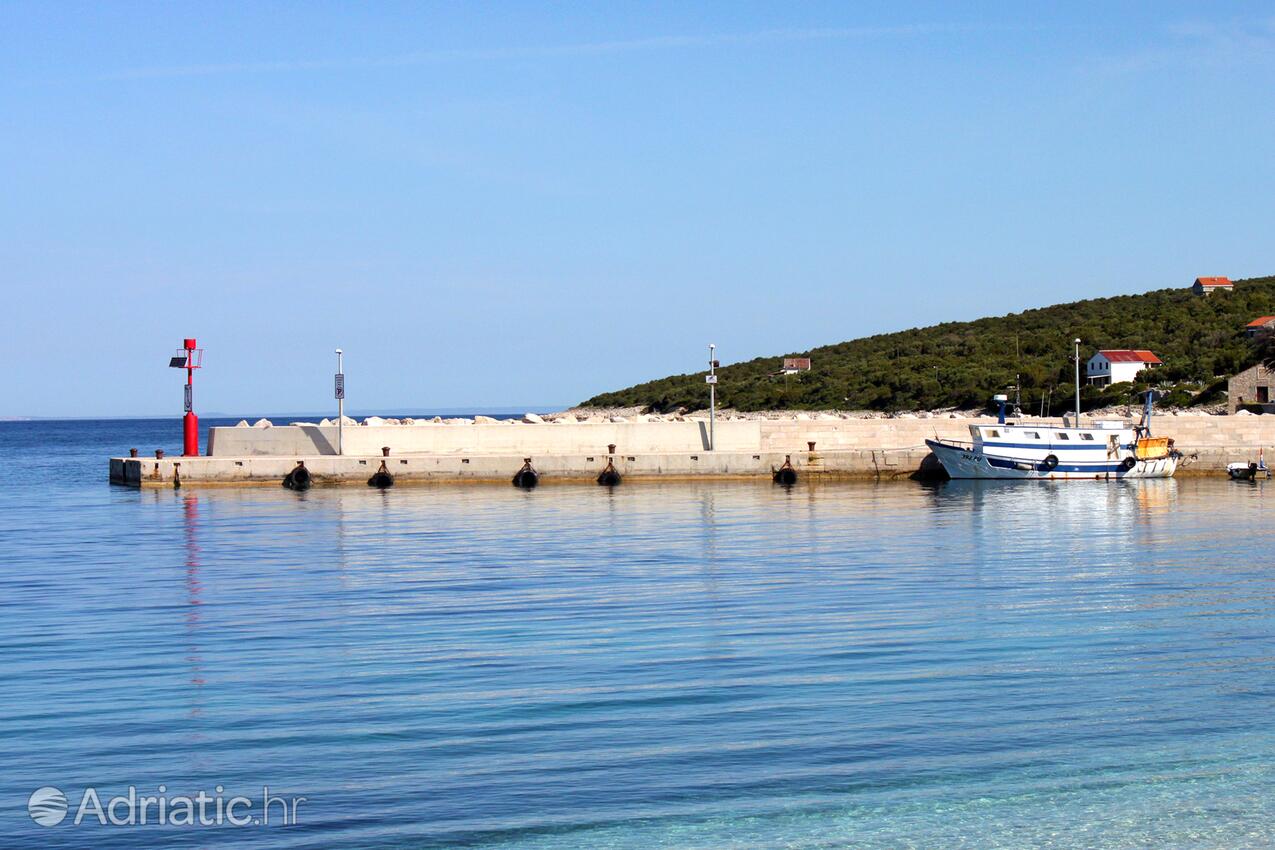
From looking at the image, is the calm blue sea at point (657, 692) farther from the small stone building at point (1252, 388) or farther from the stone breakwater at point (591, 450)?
the small stone building at point (1252, 388)

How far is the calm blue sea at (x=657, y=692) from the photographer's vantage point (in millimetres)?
8047

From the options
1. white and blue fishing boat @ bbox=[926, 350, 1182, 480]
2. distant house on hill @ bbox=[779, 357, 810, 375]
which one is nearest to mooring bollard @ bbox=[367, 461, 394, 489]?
white and blue fishing boat @ bbox=[926, 350, 1182, 480]

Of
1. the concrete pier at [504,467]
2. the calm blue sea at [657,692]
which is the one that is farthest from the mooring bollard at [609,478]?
the calm blue sea at [657,692]

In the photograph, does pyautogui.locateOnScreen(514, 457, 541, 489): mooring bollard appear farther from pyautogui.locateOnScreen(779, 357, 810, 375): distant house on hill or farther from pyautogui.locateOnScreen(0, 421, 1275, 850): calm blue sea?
pyautogui.locateOnScreen(779, 357, 810, 375): distant house on hill

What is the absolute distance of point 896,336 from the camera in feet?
389

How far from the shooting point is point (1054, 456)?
4284cm

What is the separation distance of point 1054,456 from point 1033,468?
0.78 m

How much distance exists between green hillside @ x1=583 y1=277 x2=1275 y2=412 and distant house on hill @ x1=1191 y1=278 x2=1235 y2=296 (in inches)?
45.4

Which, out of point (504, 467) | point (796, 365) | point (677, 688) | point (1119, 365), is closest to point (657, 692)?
point (677, 688)

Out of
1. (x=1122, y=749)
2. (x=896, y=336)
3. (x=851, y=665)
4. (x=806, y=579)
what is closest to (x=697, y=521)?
(x=806, y=579)

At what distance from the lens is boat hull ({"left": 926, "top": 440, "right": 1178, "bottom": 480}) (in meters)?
42.6

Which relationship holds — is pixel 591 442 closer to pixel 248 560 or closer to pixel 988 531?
pixel 988 531

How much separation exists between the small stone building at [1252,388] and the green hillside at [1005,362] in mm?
5492

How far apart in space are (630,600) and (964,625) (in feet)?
14.3
